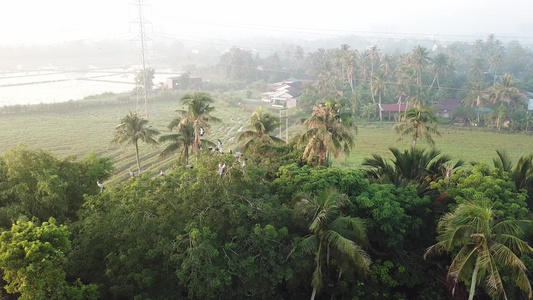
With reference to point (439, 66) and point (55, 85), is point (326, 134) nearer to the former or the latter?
point (439, 66)

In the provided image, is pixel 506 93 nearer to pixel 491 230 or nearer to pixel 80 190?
pixel 491 230

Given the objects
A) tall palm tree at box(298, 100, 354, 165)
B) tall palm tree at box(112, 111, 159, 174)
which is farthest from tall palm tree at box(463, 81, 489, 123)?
tall palm tree at box(112, 111, 159, 174)

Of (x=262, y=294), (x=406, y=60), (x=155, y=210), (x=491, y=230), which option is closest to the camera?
(x=491, y=230)

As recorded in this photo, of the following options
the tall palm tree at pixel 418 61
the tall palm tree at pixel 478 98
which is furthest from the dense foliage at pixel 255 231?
the tall palm tree at pixel 418 61

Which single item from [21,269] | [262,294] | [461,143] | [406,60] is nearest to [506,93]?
[461,143]

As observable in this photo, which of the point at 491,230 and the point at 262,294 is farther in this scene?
the point at 262,294

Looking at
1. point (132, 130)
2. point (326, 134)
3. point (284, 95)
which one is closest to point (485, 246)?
point (326, 134)

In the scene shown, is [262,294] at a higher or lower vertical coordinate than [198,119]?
lower
